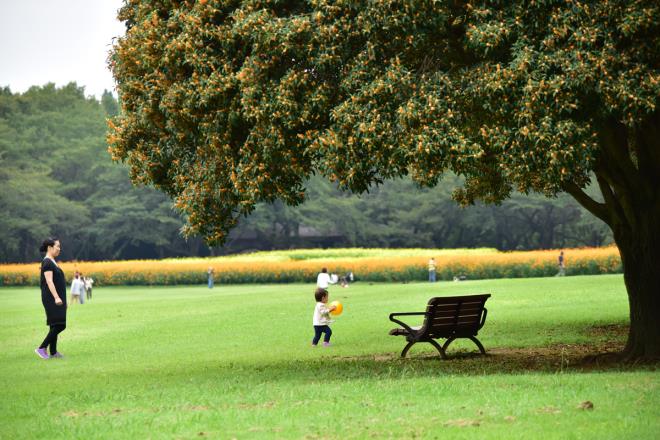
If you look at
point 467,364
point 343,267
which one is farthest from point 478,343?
point 343,267

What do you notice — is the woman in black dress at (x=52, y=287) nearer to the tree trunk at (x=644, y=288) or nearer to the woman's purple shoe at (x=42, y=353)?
the woman's purple shoe at (x=42, y=353)

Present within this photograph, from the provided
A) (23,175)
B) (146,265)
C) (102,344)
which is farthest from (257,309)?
(23,175)

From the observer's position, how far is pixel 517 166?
11.8 meters

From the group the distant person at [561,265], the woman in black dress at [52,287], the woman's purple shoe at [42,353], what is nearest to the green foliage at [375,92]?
the woman in black dress at [52,287]

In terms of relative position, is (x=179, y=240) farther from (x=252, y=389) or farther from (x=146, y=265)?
(x=252, y=389)

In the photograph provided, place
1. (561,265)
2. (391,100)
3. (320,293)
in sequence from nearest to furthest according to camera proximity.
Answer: (391,100), (320,293), (561,265)

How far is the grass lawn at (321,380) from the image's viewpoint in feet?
27.7

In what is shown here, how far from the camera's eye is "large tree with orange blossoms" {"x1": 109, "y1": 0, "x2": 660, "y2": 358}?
11.6 m

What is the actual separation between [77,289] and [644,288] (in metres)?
23.8

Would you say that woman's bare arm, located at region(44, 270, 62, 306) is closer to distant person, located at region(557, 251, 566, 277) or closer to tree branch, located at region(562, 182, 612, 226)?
tree branch, located at region(562, 182, 612, 226)

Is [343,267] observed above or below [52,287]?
below

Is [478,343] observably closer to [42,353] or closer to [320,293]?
[320,293]

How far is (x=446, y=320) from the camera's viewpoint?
14297mm

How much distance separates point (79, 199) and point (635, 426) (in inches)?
2871
